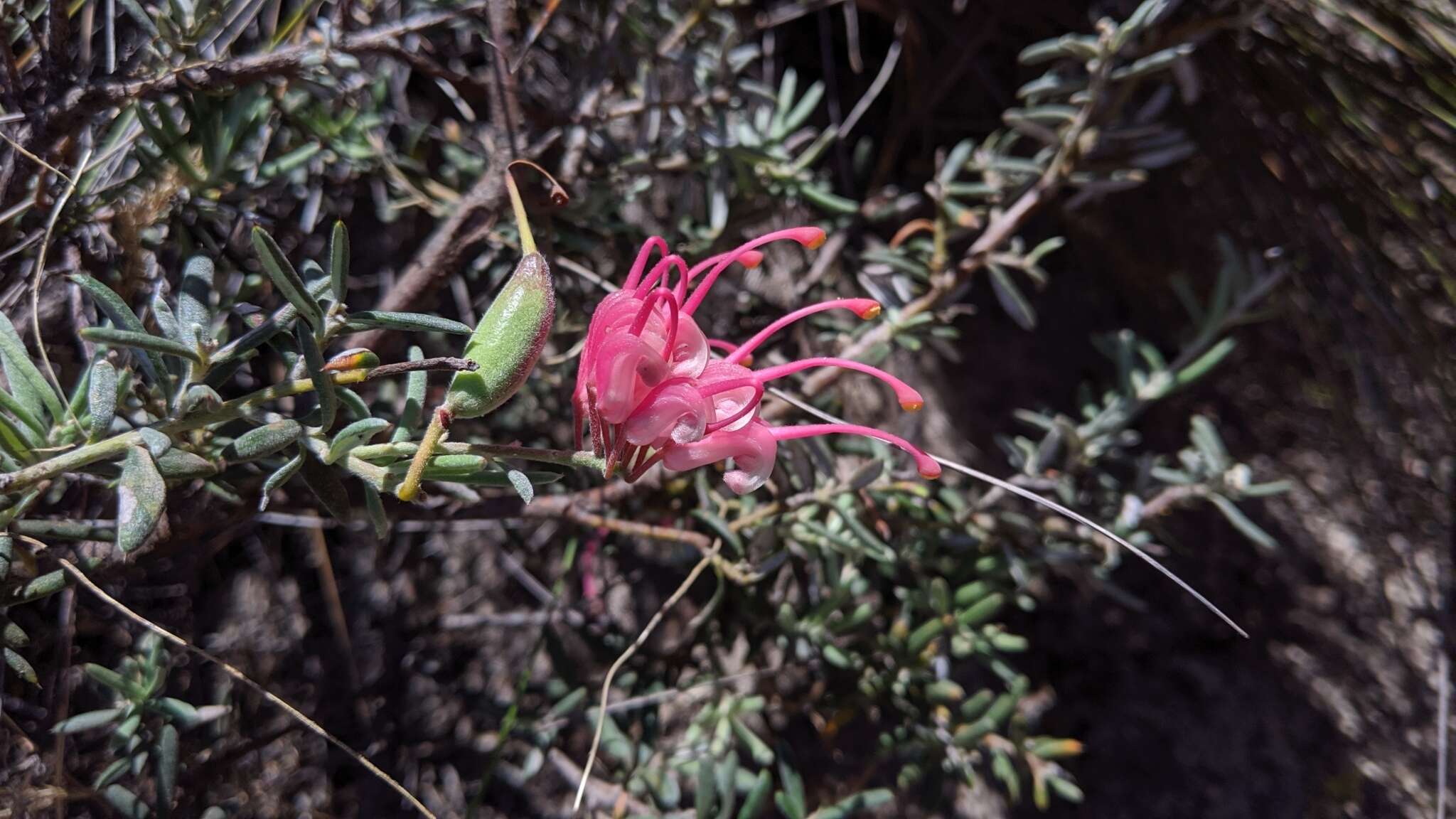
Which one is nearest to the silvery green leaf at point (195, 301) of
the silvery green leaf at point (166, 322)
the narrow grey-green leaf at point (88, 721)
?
the silvery green leaf at point (166, 322)

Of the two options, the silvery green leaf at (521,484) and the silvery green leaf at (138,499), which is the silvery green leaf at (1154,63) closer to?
the silvery green leaf at (521,484)

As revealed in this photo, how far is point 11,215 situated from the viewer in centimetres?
68

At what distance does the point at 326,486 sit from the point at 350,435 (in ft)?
0.24

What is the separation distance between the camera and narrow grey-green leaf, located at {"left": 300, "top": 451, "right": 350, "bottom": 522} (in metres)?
0.59

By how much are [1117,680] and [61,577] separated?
4.62 feet

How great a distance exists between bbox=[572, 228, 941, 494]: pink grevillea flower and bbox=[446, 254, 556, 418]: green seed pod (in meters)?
0.03

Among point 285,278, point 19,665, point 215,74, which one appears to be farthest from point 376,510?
point 215,74

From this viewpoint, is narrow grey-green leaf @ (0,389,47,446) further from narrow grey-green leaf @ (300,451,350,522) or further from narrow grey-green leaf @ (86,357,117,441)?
narrow grey-green leaf @ (300,451,350,522)

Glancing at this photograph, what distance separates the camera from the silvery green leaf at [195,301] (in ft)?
1.88

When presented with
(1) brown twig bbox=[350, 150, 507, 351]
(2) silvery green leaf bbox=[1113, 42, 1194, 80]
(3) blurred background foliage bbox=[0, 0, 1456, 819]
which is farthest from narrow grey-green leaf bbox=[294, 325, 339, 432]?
(2) silvery green leaf bbox=[1113, 42, 1194, 80]

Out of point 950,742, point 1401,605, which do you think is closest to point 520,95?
point 950,742

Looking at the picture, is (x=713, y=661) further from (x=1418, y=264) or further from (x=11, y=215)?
(x=1418, y=264)

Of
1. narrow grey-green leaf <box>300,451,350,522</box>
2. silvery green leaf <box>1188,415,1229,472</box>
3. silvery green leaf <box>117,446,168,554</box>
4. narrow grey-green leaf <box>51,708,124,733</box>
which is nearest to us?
silvery green leaf <box>117,446,168,554</box>

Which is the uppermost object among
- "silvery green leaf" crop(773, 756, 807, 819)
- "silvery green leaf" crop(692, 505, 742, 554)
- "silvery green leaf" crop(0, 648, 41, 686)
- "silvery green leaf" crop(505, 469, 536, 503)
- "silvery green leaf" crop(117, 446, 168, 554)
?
"silvery green leaf" crop(117, 446, 168, 554)
